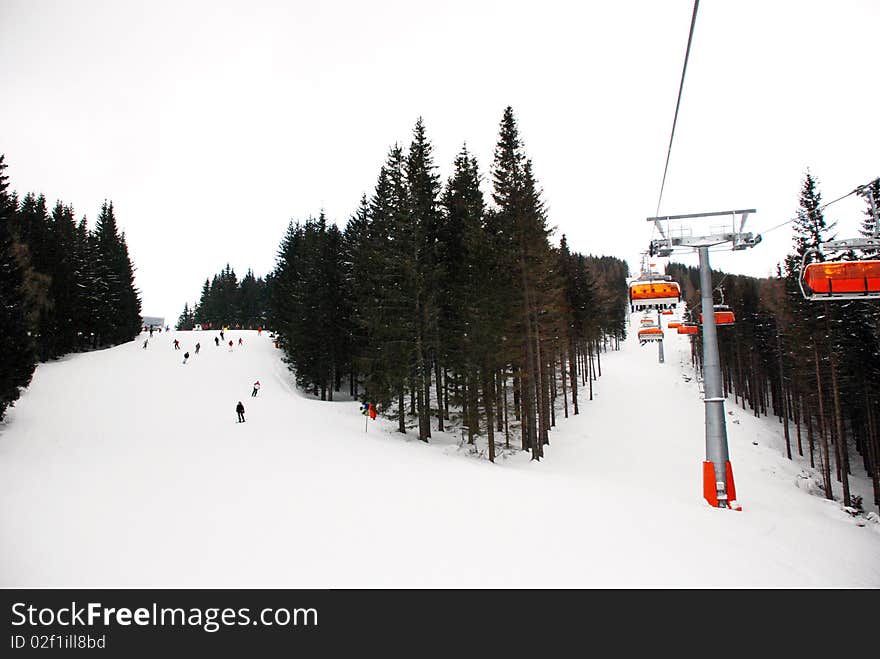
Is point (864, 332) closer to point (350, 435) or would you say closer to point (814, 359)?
point (814, 359)

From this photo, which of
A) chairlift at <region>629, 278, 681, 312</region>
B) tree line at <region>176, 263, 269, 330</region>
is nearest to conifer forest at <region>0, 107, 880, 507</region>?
chairlift at <region>629, 278, 681, 312</region>

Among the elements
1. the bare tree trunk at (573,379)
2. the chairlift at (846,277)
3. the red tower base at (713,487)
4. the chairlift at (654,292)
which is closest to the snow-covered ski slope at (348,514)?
the red tower base at (713,487)

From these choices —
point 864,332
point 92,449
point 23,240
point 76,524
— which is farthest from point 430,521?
point 23,240

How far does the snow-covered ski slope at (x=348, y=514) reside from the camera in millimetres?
6449

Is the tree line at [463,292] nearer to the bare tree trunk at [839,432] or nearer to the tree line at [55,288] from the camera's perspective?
the bare tree trunk at [839,432]

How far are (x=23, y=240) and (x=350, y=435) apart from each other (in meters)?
33.0

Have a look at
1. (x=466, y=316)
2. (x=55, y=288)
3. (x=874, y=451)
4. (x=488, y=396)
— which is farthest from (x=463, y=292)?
(x=55, y=288)

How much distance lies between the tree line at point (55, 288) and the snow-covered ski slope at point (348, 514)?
398 centimetres

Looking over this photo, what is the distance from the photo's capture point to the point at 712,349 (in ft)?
44.2

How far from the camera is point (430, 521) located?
864cm

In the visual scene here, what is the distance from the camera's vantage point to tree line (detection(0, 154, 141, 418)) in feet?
57.7

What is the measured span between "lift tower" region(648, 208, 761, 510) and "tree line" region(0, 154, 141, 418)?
1015 inches

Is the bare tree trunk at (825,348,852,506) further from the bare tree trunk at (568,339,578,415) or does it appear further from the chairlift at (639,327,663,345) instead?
the bare tree trunk at (568,339,578,415)

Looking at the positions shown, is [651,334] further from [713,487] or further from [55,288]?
[55,288]
